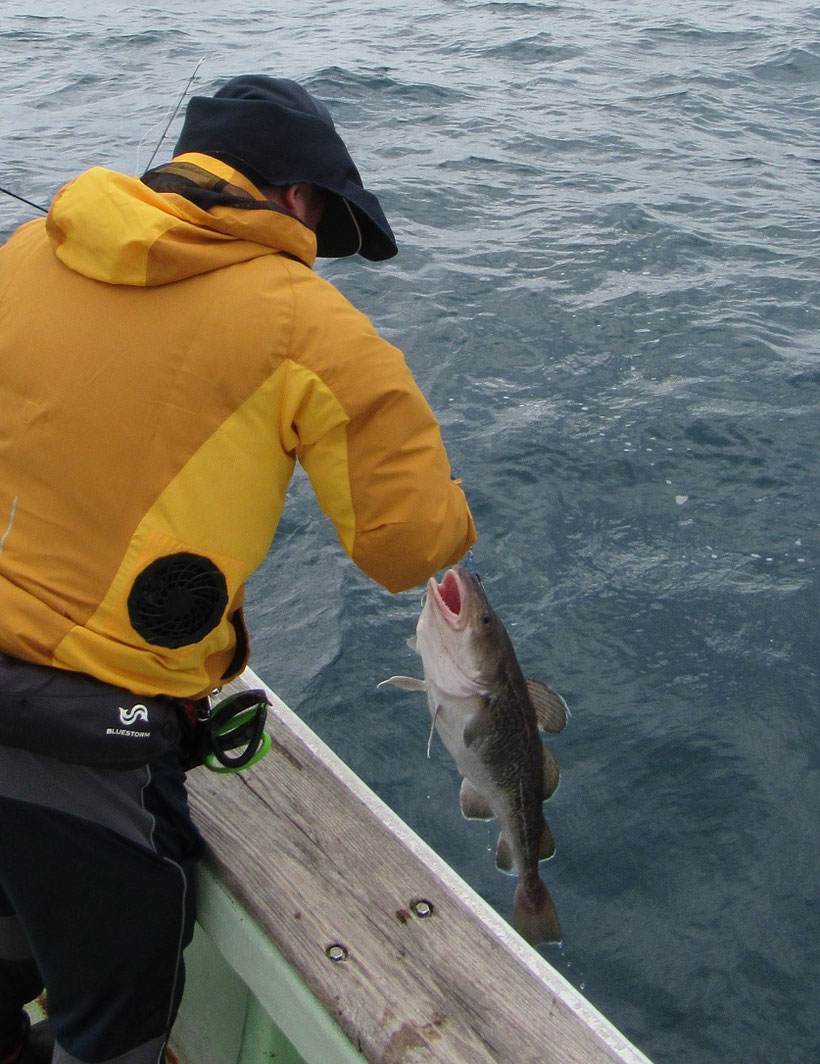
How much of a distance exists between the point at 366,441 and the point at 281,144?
2.75ft

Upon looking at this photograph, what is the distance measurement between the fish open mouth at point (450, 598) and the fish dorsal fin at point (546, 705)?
19.2 inches

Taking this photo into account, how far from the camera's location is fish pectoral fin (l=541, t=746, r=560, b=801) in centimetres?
383

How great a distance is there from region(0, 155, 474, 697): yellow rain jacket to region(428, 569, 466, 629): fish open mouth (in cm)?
94

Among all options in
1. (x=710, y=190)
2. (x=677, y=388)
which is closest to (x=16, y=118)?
(x=710, y=190)

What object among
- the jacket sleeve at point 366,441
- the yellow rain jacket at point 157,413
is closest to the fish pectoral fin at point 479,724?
the jacket sleeve at point 366,441

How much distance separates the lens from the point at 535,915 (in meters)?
3.78

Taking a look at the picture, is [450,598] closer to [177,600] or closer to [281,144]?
[177,600]

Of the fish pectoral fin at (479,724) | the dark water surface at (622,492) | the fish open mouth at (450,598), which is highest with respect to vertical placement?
the fish open mouth at (450,598)

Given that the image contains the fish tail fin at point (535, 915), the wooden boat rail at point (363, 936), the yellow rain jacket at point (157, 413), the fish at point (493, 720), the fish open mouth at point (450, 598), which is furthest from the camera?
the fish tail fin at point (535, 915)

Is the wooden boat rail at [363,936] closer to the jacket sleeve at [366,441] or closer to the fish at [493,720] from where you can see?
the fish at [493,720]

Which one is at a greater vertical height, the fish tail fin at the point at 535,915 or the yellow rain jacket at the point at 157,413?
the yellow rain jacket at the point at 157,413

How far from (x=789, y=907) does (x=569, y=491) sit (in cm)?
299

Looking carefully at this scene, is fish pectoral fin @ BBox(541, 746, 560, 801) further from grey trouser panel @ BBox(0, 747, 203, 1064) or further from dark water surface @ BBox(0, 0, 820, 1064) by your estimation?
grey trouser panel @ BBox(0, 747, 203, 1064)

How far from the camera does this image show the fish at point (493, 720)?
3455mm
